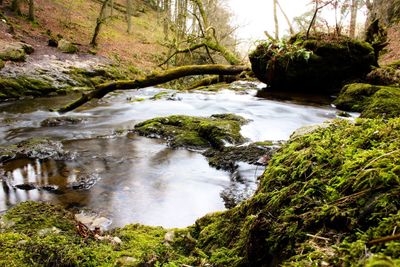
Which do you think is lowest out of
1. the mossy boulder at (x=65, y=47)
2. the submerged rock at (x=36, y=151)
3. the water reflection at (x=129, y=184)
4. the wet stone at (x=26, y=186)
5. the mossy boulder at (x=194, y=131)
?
the water reflection at (x=129, y=184)

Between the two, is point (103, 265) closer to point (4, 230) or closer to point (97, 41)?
point (4, 230)

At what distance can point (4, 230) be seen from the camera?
111 inches

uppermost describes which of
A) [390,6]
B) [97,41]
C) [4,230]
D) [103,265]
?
[390,6]

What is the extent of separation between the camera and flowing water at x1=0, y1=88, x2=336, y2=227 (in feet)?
15.4

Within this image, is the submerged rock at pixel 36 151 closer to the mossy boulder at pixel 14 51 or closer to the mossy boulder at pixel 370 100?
the mossy boulder at pixel 370 100

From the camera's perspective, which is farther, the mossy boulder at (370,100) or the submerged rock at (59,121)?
the submerged rock at (59,121)

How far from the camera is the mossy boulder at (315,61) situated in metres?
12.9

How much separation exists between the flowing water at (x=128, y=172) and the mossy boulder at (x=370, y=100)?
0.58 meters

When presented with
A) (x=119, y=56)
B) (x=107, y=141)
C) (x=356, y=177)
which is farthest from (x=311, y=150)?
(x=119, y=56)

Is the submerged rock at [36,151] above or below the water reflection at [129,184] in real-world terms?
above

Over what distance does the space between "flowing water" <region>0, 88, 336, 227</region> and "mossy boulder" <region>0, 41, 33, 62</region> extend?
267 inches

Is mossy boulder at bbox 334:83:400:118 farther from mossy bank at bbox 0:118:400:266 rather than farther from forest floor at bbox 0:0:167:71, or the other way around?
forest floor at bbox 0:0:167:71

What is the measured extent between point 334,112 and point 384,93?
1.83 metres

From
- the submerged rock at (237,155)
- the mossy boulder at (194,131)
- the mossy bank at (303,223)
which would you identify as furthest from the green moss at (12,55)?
the mossy bank at (303,223)
